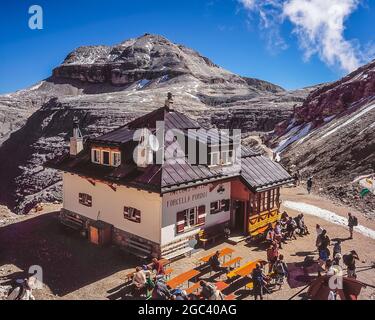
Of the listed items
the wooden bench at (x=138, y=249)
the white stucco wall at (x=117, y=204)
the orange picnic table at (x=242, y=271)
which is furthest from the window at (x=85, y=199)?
the orange picnic table at (x=242, y=271)

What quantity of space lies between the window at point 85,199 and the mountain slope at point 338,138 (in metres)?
20.7

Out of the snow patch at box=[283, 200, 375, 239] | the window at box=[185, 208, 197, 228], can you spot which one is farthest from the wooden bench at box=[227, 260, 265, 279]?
the snow patch at box=[283, 200, 375, 239]

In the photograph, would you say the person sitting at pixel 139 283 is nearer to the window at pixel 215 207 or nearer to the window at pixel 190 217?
the window at pixel 190 217

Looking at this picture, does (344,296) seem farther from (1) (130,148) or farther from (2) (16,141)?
(2) (16,141)

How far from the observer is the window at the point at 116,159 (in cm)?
2003

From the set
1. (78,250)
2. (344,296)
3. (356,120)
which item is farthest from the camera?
(356,120)

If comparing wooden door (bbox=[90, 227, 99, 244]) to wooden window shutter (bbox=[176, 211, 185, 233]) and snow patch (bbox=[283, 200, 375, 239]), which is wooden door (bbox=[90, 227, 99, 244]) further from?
snow patch (bbox=[283, 200, 375, 239])

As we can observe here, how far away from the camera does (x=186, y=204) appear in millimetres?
19062

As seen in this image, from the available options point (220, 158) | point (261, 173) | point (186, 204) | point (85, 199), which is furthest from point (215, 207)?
point (85, 199)

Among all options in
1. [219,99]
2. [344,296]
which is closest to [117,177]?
[344,296]

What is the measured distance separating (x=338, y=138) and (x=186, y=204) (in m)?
31.8

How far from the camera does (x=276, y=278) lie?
15.8 meters

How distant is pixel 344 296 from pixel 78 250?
13.5 meters

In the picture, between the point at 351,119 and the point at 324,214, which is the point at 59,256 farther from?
the point at 351,119
